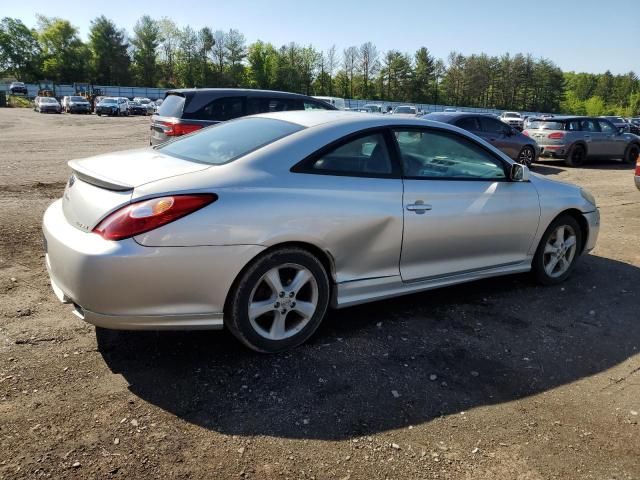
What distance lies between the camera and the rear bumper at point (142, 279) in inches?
109

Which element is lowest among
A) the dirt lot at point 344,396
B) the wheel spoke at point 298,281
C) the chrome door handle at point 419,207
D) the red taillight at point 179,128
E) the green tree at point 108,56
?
A: the dirt lot at point 344,396

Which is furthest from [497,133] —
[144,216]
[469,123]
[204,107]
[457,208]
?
[144,216]

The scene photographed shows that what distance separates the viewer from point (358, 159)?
3688 millimetres

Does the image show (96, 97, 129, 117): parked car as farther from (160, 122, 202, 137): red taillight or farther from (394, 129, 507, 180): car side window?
(394, 129, 507, 180): car side window

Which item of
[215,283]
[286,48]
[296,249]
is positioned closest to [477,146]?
[296,249]

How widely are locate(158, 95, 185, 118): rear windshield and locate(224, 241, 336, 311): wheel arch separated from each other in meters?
6.71

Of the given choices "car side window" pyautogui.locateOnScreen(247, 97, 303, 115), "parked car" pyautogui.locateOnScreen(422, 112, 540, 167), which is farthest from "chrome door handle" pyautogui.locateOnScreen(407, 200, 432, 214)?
"parked car" pyautogui.locateOnScreen(422, 112, 540, 167)

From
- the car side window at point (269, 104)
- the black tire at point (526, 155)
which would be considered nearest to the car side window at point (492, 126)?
the black tire at point (526, 155)

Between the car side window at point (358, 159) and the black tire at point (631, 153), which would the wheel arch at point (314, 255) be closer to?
the car side window at point (358, 159)

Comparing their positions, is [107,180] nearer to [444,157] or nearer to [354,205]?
[354,205]

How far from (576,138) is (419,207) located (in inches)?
560

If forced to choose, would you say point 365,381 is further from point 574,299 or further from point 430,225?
point 574,299

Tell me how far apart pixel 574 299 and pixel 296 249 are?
9.34ft

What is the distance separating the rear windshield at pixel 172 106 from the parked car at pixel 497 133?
6.20m
